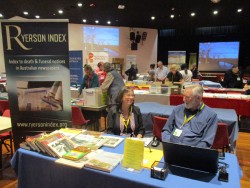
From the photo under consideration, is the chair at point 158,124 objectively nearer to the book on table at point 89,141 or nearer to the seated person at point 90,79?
the book on table at point 89,141

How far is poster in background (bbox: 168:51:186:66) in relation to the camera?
13552 millimetres

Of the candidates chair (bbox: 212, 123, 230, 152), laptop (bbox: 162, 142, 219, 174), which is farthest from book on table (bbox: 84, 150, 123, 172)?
chair (bbox: 212, 123, 230, 152)

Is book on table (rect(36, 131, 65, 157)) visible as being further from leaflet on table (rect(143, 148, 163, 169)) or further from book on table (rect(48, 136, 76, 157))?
leaflet on table (rect(143, 148, 163, 169))

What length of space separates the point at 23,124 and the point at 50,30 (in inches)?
41.6

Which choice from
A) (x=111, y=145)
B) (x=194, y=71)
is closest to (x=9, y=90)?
(x=111, y=145)

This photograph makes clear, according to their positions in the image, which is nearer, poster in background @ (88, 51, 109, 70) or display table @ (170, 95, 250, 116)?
display table @ (170, 95, 250, 116)

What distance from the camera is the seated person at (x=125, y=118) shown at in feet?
8.16

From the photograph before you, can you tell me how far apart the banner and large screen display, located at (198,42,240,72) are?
1217 centimetres

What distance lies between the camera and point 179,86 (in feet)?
15.2

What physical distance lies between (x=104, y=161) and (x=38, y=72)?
4.05 ft

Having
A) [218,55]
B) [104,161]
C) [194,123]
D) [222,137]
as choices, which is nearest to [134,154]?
[104,161]

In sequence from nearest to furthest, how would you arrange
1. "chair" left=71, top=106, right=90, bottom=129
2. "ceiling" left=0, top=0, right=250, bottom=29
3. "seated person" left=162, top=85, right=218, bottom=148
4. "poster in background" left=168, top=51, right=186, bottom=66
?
"seated person" left=162, top=85, right=218, bottom=148, "chair" left=71, top=106, right=90, bottom=129, "ceiling" left=0, top=0, right=250, bottom=29, "poster in background" left=168, top=51, right=186, bottom=66

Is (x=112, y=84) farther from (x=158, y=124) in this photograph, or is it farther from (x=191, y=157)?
(x=191, y=157)

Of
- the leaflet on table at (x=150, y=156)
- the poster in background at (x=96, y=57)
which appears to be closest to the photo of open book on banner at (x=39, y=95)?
the leaflet on table at (x=150, y=156)
